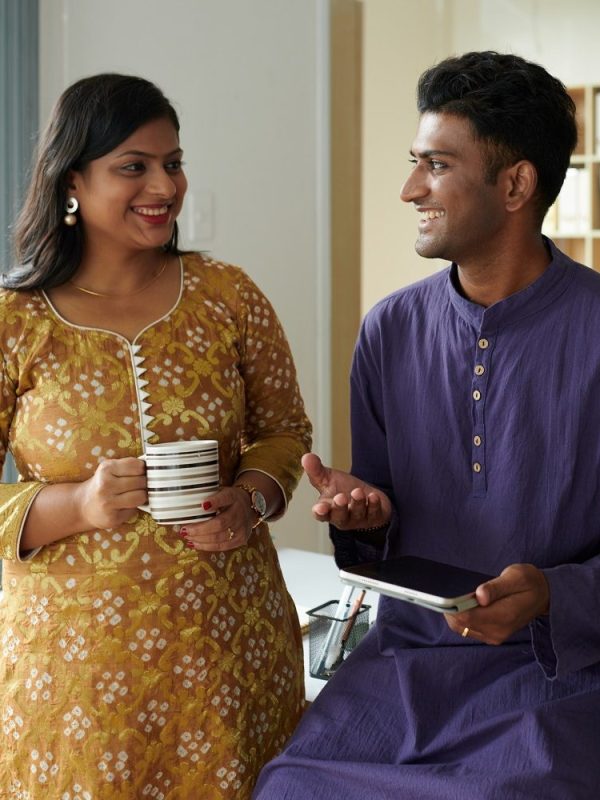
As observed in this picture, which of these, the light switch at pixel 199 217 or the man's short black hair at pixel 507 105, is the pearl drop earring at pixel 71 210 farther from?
the light switch at pixel 199 217

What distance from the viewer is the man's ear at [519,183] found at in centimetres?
150

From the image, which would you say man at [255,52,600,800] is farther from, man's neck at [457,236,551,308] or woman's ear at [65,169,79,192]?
woman's ear at [65,169,79,192]

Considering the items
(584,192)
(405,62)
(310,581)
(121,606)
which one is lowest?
(310,581)

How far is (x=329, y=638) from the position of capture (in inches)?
67.7

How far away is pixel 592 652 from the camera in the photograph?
1344 millimetres

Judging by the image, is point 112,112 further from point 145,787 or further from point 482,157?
point 145,787

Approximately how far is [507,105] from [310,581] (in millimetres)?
1167

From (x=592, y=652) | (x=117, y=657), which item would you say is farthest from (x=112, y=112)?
(x=592, y=652)

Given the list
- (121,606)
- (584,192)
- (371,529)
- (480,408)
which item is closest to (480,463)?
(480,408)

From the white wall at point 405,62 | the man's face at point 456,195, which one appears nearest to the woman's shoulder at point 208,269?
the man's face at point 456,195

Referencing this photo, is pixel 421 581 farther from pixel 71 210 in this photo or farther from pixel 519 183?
pixel 71 210

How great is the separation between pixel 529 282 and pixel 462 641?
21.6 inches

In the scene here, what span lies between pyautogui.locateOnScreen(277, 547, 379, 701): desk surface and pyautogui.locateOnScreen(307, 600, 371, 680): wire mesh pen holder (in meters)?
0.07

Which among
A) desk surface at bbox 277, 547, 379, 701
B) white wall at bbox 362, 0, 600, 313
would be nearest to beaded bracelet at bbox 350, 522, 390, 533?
desk surface at bbox 277, 547, 379, 701
